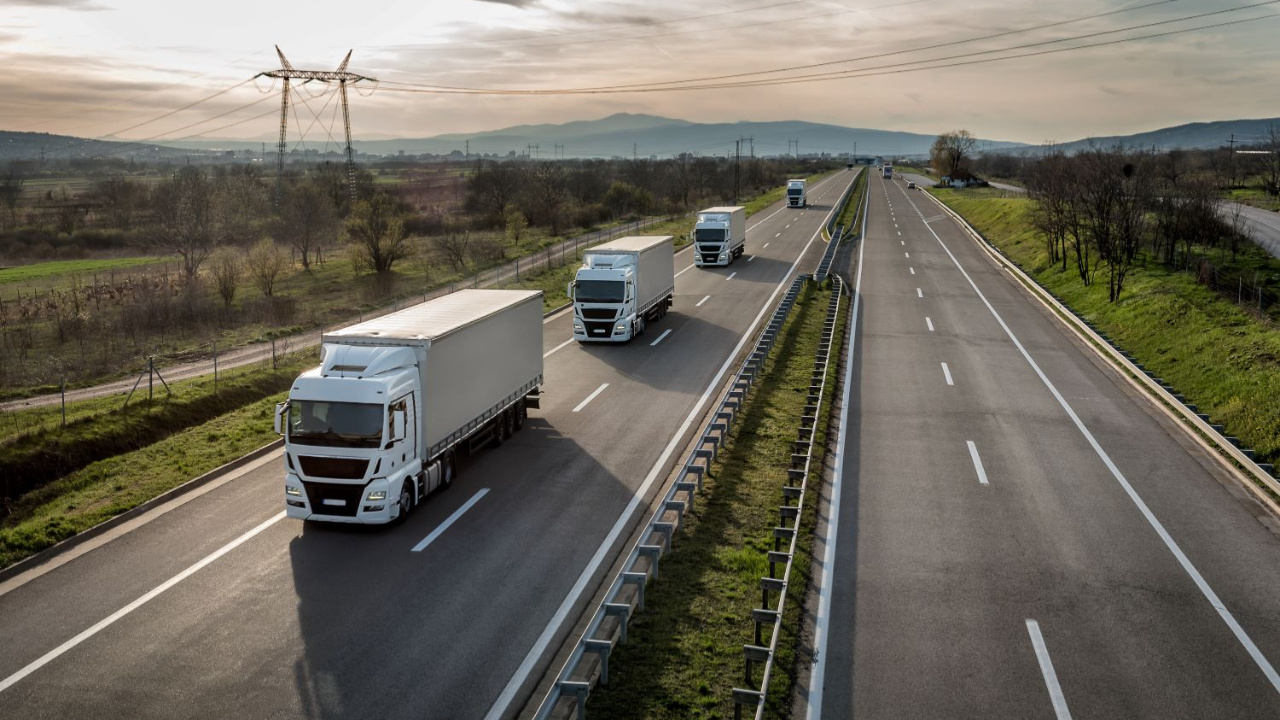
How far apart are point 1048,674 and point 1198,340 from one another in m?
21.1

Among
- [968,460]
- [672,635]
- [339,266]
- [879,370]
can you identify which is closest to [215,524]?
[672,635]

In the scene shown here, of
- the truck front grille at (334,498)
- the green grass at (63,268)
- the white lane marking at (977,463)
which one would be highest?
the green grass at (63,268)

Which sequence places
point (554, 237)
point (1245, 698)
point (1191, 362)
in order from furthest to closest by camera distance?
point (554, 237) → point (1191, 362) → point (1245, 698)

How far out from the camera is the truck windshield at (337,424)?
14.4m

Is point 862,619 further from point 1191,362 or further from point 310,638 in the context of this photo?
point 1191,362

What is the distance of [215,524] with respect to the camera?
15484mm

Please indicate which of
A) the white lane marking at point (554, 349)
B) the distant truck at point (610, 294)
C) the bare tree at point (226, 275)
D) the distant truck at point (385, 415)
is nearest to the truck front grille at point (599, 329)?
the distant truck at point (610, 294)

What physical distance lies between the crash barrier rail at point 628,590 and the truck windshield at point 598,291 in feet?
33.2

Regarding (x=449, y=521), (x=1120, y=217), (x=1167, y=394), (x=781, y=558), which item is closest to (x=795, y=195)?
(x=1120, y=217)

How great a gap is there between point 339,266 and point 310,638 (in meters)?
54.8

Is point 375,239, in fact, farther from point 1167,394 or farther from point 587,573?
point 587,573

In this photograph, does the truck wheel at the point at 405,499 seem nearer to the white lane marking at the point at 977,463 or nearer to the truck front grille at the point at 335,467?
the truck front grille at the point at 335,467

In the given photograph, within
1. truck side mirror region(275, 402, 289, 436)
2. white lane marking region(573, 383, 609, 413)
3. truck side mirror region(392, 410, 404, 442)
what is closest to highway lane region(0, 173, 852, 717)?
truck side mirror region(392, 410, 404, 442)

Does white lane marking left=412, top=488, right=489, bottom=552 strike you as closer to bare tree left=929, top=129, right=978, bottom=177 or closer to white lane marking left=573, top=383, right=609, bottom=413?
white lane marking left=573, top=383, right=609, bottom=413
